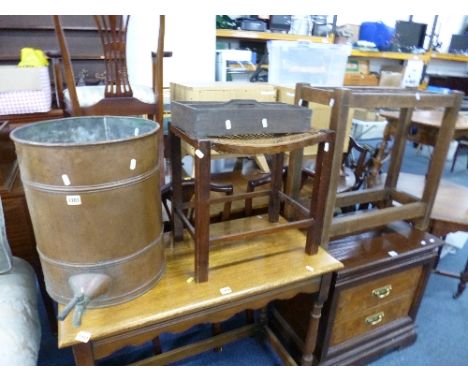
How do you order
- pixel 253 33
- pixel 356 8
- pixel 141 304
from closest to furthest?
pixel 141 304
pixel 356 8
pixel 253 33

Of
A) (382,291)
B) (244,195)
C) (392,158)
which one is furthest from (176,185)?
(392,158)

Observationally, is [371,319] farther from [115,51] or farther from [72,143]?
[115,51]

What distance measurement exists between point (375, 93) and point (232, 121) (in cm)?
48

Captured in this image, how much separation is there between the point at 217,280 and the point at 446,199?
1.39 meters

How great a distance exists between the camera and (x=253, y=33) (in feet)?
10.3

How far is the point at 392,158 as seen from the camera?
152cm

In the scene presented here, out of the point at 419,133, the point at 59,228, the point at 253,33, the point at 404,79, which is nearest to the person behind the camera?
the point at 59,228

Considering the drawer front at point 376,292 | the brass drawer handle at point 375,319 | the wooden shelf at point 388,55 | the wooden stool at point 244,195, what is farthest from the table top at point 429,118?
the wooden shelf at point 388,55

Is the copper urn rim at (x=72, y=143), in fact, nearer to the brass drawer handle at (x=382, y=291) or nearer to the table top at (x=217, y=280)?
the table top at (x=217, y=280)

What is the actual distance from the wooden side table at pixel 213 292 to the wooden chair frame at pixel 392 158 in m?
0.15

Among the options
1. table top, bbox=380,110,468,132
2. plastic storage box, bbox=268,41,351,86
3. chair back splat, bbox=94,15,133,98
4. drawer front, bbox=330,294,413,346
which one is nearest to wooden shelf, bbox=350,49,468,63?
plastic storage box, bbox=268,41,351,86

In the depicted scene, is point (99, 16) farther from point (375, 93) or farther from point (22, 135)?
point (375, 93)

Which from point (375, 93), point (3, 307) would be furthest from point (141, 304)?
point (375, 93)

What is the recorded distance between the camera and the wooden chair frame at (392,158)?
99 cm
